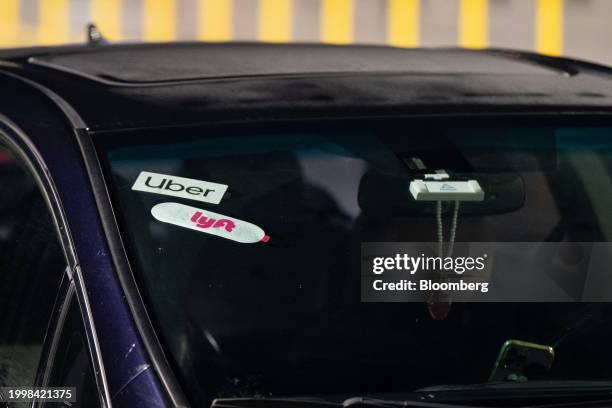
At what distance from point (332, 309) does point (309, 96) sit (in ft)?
1.37

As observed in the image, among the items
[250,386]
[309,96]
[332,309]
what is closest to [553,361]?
[332,309]

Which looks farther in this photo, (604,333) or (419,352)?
(604,333)

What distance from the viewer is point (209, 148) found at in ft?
6.64

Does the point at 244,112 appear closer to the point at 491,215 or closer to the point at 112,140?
the point at 112,140

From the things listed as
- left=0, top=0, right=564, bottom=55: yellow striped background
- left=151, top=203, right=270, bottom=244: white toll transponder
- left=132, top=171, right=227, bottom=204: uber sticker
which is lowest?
left=0, top=0, right=564, bottom=55: yellow striped background

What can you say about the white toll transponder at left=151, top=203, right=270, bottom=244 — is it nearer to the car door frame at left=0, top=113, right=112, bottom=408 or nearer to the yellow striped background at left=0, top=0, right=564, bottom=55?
the car door frame at left=0, top=113, right=112, bottom=408

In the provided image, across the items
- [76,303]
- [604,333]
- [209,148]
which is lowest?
[604,333]

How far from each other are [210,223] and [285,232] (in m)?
0.11

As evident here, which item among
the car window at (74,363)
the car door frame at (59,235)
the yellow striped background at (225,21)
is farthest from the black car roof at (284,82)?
the yellow striped background at (225,21)

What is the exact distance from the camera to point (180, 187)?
1965 millimetres

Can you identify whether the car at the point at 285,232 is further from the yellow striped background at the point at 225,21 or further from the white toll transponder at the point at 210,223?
the yellow striped background at the point at 225,21

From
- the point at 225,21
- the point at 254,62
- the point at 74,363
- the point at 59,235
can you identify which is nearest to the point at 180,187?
the point at 59,235

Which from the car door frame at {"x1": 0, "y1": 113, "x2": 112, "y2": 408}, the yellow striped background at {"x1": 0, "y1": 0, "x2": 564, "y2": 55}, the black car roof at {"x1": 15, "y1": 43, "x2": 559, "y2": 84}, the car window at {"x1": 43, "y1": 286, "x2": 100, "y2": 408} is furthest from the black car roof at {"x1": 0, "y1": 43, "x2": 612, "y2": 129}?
the yellow striped background at {"x1": 0, "y1": 0, "x2": 564, "y2": 55}

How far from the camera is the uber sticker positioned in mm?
1952
